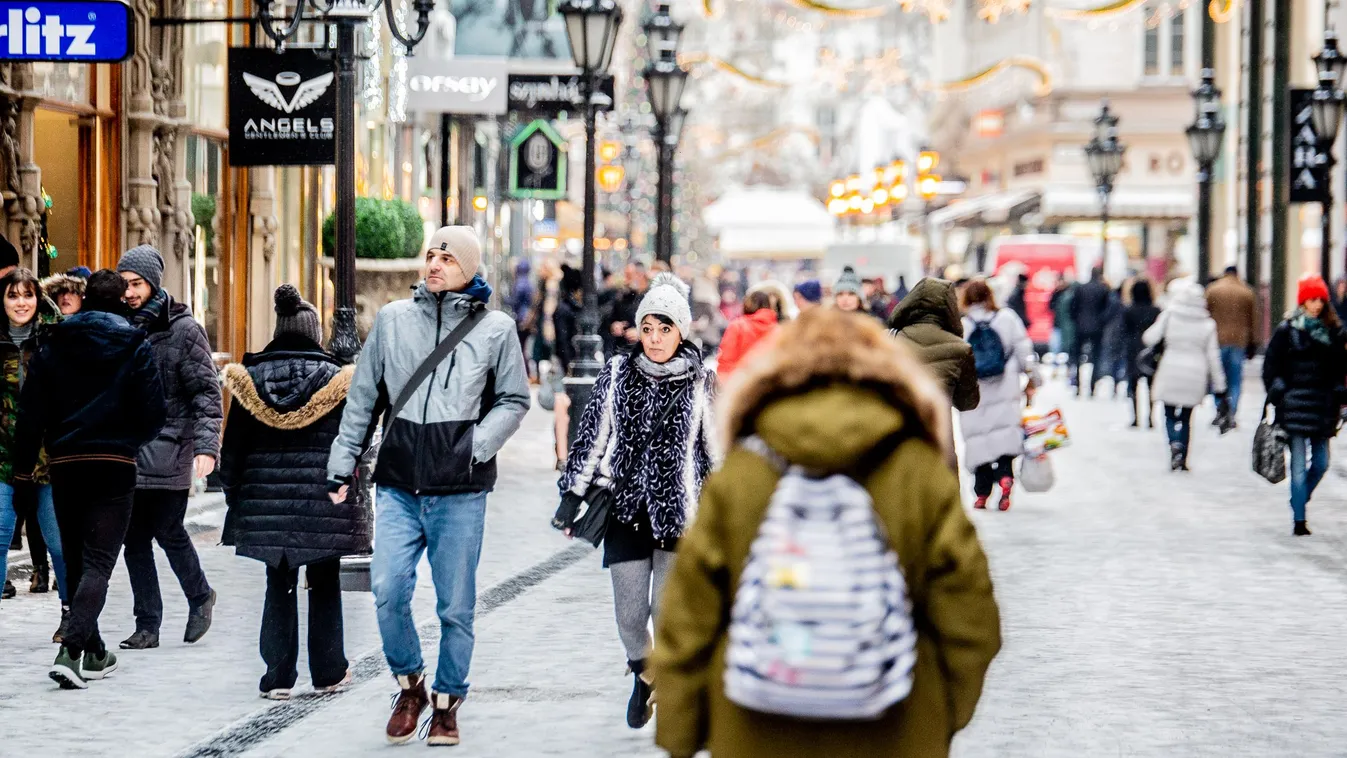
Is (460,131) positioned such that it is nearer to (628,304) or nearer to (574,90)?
(574,90)

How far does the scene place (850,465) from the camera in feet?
13.9

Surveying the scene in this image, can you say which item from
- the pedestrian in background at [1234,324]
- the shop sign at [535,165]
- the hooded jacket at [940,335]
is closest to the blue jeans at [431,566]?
the hooded jacket at [940,335]

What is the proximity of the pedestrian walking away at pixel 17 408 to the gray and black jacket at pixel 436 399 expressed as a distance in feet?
8.50

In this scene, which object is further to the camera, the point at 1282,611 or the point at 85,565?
the point at 1282,611

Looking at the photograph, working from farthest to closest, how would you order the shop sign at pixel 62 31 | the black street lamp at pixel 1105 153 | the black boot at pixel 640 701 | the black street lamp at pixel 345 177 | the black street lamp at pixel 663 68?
the black street lamp at pixel 1105 153
the black street lamp at pixel 663 68
the black street lamp at pixel 345 177
the shop sign at pixel 62 31
the black boot at pixel 640 701

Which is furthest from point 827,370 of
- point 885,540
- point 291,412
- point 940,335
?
point 940,335

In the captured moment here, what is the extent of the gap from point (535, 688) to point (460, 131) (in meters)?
30.1

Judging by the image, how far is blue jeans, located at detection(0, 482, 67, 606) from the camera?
9.83m

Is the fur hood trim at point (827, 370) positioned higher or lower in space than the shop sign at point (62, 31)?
lower

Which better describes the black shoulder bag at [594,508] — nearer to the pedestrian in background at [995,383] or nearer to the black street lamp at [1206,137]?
the pedestrian in background at [995,383]

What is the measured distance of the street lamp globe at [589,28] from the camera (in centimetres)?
1931

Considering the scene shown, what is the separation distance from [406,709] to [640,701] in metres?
0.85

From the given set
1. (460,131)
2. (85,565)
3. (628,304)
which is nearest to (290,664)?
(85,565)

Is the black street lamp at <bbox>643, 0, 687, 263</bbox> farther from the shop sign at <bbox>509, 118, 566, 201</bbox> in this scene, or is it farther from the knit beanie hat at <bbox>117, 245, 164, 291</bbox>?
the knit beanie hat at <bbox>117, 245, 164, 291</bbox>
